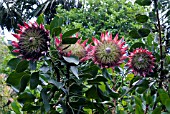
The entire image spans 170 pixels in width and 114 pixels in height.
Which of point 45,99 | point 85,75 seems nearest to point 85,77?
point 85,75

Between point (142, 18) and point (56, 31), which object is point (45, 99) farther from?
point (142, 18)

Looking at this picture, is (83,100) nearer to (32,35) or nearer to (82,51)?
(82,51)

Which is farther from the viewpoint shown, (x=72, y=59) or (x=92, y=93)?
(x=92, y=93)

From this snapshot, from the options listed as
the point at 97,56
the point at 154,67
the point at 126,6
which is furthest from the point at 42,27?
the point at 126,6

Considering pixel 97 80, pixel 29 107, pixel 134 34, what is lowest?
pixel 29 107

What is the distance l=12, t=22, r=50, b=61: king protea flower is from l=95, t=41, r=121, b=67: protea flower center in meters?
0.13

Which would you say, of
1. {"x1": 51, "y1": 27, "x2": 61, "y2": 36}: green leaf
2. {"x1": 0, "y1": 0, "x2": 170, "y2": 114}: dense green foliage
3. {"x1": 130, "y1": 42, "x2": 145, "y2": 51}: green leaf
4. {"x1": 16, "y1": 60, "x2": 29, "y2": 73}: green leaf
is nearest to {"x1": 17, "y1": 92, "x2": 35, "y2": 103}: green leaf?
{"x1": 0, "y1": 0, "x2": 170, "y2": 114}: dense green foliage

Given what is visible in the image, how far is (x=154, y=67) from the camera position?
998 mm

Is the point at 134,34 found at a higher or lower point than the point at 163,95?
higher

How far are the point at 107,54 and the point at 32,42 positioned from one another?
0.64 ft

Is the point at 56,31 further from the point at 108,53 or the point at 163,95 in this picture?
the point at 163,95

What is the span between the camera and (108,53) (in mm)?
917

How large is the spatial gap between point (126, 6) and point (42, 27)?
5.00 m

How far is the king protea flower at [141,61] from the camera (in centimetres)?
98
